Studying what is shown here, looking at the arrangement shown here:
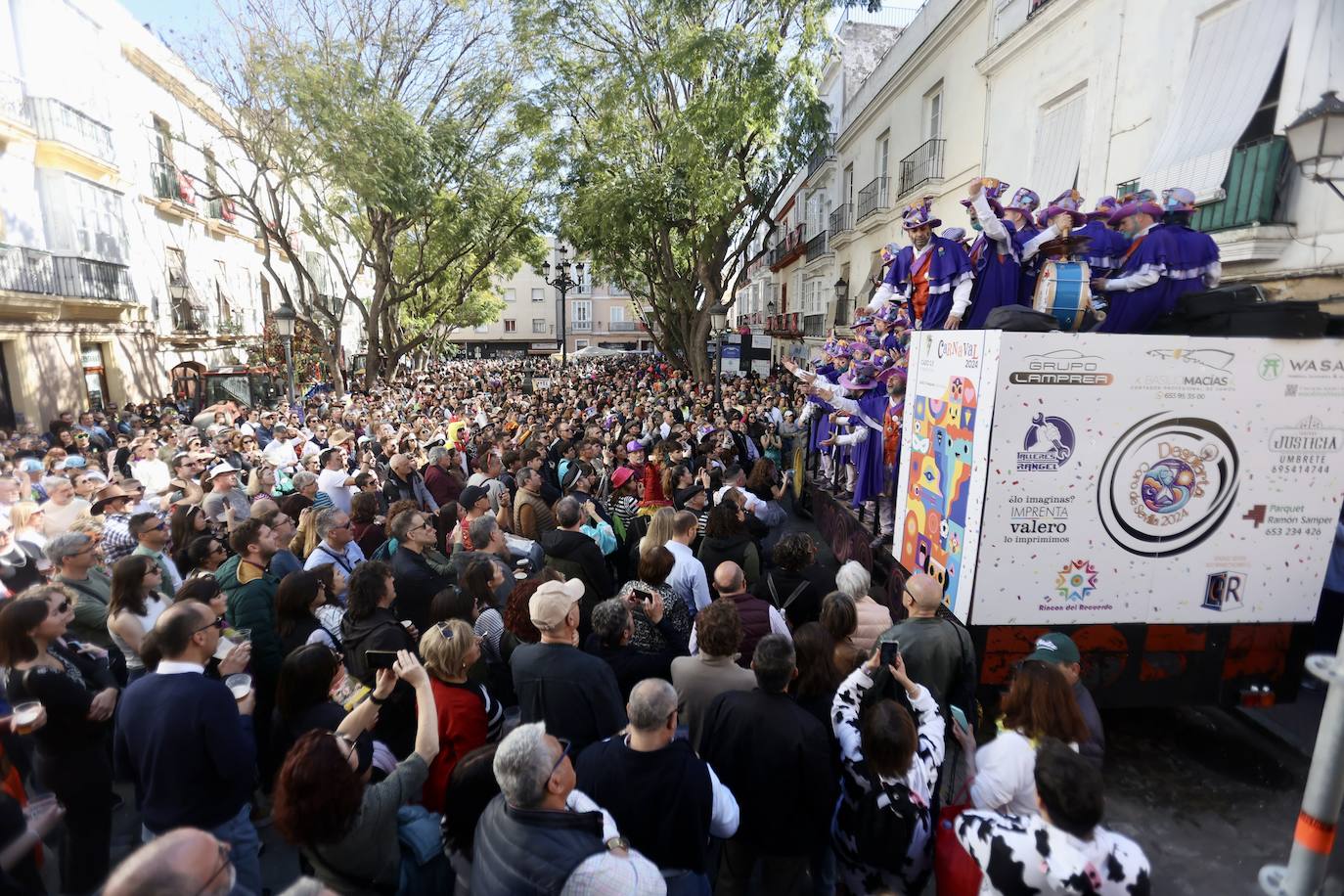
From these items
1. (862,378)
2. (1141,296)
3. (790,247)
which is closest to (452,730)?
(1141,296)

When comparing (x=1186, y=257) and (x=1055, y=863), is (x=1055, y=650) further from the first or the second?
(x=1186, y=257)

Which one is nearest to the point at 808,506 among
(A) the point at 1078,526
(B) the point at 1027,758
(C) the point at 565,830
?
(A) the point at 1078,526

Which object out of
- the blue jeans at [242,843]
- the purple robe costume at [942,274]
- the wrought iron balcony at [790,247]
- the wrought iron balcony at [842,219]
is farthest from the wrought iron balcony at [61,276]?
the wrought iron balcony at [790,247]

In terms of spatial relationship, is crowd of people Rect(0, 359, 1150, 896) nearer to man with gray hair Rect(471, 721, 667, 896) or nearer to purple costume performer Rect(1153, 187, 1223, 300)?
man with gray hair Rect(471, 721, 667, 896)

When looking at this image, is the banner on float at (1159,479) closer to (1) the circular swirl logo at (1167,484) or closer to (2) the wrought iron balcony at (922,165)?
(1) the circular swirl logo at (1167,484)

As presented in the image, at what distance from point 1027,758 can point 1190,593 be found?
98.5 inches

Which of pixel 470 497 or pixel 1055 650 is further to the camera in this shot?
pixel 470 497

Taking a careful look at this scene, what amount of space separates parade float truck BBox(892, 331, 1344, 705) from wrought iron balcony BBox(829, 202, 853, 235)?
17.4 m

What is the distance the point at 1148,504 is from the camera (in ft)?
14.4

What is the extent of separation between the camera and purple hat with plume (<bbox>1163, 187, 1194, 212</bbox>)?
5.46 meters

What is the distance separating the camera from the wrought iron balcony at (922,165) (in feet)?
46.9

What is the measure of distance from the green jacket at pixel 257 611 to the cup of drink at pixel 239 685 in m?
0.92

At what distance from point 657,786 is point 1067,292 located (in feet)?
14.9

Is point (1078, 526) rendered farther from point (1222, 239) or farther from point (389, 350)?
point (389, 350)
